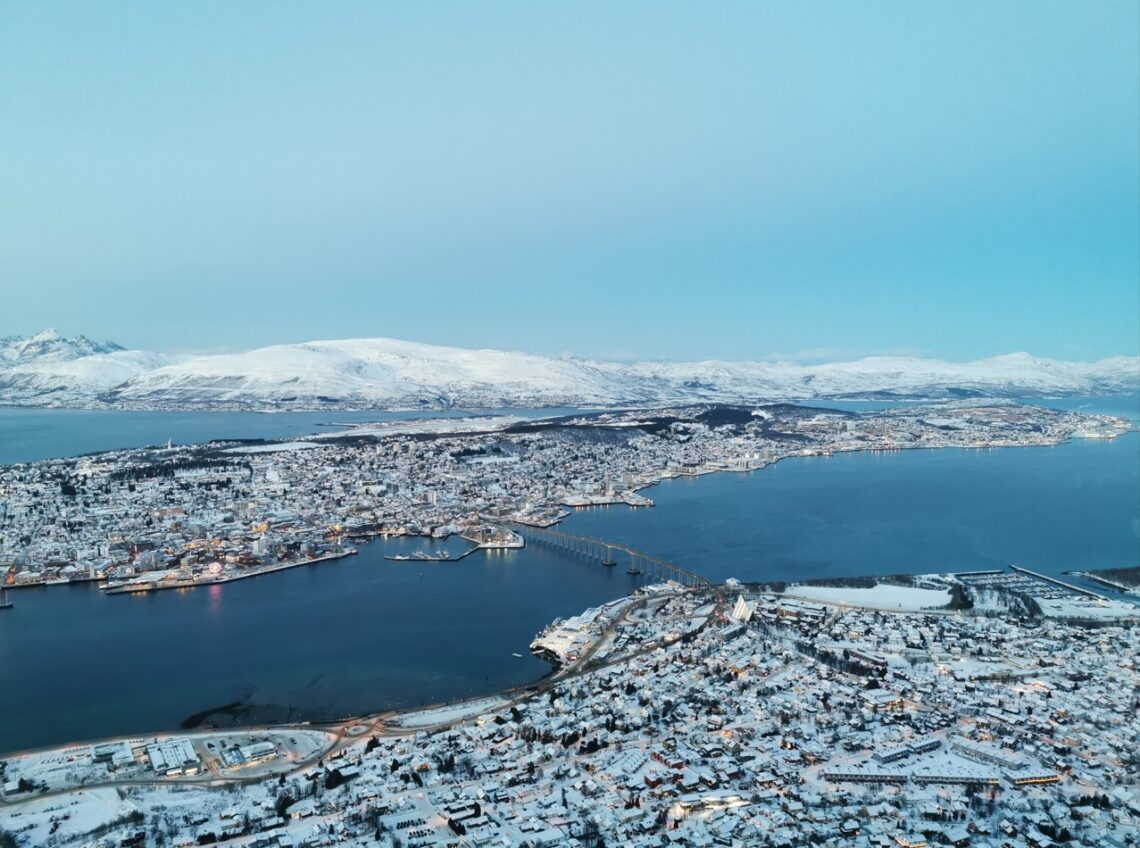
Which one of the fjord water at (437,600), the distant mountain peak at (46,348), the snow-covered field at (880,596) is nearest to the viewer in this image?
the fjord water at (437,600)

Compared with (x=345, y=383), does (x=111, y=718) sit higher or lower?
lower

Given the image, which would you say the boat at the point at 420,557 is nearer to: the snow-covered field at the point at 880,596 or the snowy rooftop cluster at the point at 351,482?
the snowy rooftop cluster at the point at 351,482

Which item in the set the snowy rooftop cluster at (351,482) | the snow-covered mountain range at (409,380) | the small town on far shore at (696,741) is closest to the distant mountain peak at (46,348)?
the snow-covered mountain range at (409,380)

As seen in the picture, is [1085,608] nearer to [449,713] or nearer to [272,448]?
[449,713]

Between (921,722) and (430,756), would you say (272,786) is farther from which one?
(921,722)

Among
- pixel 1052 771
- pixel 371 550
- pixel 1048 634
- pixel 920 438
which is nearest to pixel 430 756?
pixel 1052 771

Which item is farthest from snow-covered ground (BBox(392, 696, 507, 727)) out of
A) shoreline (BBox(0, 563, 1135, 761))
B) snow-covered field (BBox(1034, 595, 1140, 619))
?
snow-covered field (BBox(1034, 595, 1140, 619))

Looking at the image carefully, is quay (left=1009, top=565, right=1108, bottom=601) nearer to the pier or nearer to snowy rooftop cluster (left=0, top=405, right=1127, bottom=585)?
the pier
